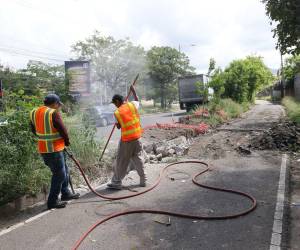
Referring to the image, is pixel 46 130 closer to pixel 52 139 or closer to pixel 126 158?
pixel 52 139

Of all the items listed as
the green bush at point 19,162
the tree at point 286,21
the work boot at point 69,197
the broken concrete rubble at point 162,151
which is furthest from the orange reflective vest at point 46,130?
the tree at point 286,21

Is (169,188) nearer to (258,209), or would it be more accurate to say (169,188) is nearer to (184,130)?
(258,209)

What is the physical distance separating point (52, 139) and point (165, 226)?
2282 mm

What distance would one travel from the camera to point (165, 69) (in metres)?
50.6

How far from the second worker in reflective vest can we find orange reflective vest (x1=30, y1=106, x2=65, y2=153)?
1.33 metres

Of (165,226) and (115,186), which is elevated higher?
(115,186)

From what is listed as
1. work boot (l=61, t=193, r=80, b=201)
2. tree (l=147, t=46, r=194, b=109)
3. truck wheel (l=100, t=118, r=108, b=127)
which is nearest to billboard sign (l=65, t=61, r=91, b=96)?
truck wheel (l=100, t=118, r=108, b=127)

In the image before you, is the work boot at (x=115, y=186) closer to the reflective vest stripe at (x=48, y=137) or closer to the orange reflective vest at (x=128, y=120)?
the orange reflective vest at (x=128, y=120)

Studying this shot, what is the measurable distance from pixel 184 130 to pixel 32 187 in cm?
846

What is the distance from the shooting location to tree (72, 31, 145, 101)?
40.2m

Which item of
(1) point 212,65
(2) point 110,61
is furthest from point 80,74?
(2) point 110,61

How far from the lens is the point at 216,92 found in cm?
2033

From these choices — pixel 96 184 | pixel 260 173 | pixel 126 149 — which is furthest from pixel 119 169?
pixel 260 173

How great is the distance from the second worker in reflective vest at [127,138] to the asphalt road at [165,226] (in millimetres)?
382
